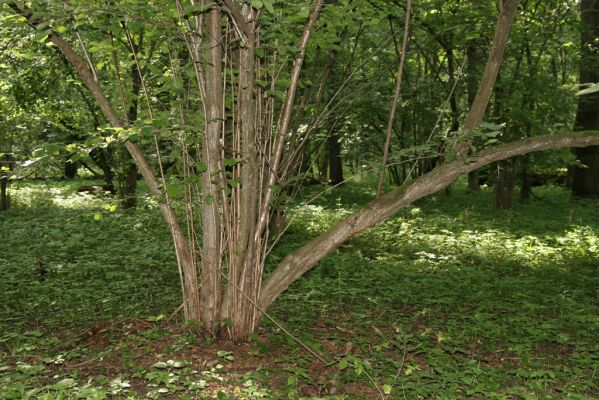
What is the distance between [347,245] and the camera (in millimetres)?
7855

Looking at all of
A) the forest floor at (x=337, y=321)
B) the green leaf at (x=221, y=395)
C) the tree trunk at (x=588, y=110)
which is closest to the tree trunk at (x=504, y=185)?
the tree trunk at (x=588, y=110)

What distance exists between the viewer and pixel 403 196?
378cm

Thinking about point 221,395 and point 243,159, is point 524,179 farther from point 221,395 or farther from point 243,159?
point 221,395

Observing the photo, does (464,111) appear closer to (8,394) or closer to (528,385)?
(528,385)

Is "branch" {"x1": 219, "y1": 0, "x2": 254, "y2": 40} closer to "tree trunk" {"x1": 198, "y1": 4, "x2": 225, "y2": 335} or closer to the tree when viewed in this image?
the tree

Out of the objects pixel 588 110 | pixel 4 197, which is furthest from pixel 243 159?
pixel 4 197

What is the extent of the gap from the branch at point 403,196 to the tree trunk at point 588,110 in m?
6.28

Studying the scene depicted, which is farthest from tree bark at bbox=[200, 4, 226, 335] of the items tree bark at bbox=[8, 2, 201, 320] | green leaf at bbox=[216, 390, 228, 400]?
green leaf at bbox=[216, 390, 228, 400]

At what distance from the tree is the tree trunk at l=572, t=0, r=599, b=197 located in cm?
663

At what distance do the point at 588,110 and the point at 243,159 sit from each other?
10286mm

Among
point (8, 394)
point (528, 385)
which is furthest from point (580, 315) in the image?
point (8, 394)

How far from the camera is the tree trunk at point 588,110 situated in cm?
927

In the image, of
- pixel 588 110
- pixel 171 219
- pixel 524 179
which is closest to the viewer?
pixel 171 219

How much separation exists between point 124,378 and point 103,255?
394 cm
